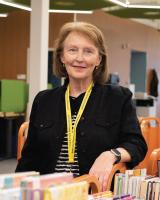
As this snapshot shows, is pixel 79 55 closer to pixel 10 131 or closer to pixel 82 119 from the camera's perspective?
pixel 82 119

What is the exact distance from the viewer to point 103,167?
1794 millimetres

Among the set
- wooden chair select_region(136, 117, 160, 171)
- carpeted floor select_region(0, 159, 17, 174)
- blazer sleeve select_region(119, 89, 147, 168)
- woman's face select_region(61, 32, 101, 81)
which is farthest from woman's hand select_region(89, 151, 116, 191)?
carpeted floor select_region(0, 159, 17, 174)

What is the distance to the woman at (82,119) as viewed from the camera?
6.66ft

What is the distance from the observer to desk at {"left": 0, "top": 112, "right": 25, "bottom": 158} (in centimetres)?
781

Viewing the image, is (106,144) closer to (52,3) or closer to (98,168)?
(98,168)

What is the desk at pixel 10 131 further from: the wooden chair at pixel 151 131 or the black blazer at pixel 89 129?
the black blazer at pixel 89 129

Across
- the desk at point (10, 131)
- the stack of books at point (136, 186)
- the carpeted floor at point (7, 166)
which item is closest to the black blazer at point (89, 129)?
the stack of books at point (136, 186)

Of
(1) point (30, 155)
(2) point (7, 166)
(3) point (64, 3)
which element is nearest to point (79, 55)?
(1) point (30, 155)

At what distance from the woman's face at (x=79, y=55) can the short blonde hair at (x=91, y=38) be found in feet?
0.09

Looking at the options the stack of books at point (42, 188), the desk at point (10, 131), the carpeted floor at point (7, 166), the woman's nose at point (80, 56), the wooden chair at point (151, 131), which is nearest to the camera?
the stack of books at point (42, 188)

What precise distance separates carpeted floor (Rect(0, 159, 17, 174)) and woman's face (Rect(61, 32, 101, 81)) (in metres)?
4.48

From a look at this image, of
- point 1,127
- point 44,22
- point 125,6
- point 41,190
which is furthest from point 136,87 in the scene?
point 41,190

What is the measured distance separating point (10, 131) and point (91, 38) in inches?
238

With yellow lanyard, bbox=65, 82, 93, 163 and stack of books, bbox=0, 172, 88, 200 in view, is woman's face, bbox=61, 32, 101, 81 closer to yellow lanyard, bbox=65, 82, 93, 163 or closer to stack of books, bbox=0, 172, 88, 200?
yellow lanyard, bbox=65, 82, 93, 163
